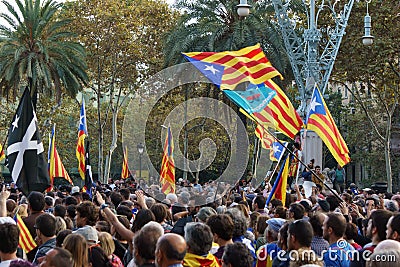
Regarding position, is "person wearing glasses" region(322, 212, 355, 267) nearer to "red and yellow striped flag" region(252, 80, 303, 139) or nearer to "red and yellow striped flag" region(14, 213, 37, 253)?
"red and yellow striped flag" region(14, 213, 37, 253)

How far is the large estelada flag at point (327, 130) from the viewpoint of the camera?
13.2 m

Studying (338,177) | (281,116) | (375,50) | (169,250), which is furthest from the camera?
(375,50)

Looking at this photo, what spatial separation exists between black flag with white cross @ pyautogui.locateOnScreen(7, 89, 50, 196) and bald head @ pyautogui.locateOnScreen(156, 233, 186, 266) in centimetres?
493

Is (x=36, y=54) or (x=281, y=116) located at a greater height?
(x=36, y=54)

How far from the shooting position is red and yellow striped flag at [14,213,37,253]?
26.1ft

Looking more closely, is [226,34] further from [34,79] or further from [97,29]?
[97,29]

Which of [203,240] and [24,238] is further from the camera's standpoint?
[24,238]

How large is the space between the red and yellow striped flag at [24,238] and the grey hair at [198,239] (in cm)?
239

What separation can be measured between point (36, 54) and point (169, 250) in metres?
27.6

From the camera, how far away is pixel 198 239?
6.31m

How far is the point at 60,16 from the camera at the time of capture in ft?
130

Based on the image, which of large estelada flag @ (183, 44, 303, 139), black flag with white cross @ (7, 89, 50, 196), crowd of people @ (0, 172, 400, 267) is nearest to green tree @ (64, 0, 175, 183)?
large estelada flag @ (183, 44, 303, 139)

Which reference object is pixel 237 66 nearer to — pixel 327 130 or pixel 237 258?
pixel 327 130

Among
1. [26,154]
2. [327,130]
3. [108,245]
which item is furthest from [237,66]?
[108,245]
